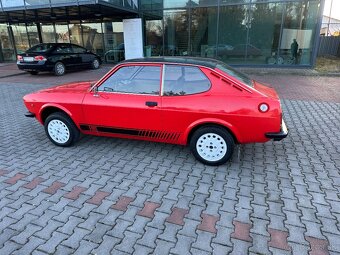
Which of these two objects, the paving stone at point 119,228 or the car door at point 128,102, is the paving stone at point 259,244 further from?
the car door at point 128,102

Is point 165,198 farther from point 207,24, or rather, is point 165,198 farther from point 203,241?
point 207,24

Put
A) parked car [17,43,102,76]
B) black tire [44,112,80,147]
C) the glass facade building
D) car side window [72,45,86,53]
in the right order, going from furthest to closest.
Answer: car side window [72,45,86,53] → the glass facade building → parked car [17,43,102,76] → black tire [44,112,80,147]

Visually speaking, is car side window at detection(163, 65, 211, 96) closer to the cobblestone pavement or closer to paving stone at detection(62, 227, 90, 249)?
the cobblestone pavement

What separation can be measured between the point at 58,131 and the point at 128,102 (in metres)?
1.46

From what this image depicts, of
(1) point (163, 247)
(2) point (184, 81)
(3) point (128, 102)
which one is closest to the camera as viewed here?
(1) point (163, 247)

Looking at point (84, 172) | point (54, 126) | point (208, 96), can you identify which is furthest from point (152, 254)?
point (54, 126)

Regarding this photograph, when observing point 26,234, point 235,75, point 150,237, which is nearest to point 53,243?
point 26,234

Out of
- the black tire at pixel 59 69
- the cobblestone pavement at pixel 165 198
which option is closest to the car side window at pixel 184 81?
the cobblestone pavement at pixel 165 198

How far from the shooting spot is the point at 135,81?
13.1ft

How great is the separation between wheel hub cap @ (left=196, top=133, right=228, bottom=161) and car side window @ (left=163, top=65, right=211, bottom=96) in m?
0.67

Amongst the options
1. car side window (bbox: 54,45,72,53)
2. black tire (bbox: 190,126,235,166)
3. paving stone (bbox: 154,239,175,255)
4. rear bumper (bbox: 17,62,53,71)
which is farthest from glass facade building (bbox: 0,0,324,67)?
paving stone (bbox: 154,239,175,255)

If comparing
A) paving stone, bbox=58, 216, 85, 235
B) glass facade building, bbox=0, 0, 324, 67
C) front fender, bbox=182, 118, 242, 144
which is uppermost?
Result: glass facade building, bbox=0, 0, 324, 67

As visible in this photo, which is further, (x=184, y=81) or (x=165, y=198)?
(x=184, y=81)

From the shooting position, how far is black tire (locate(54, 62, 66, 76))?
12312mm
